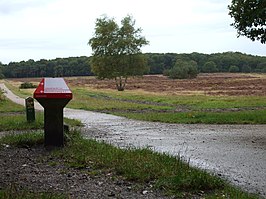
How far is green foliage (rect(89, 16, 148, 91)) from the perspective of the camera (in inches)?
2109

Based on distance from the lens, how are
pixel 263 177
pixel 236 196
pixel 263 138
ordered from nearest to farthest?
pixel 236 196, pixel 263 177, pixel 263 138

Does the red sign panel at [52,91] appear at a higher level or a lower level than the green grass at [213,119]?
higher

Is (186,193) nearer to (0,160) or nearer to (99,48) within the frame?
(0,160)

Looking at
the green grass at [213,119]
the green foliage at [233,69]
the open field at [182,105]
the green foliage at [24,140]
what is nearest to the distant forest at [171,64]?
the green foliage at [233,69]

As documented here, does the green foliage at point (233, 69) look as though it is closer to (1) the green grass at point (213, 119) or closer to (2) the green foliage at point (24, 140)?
(1) the green grass at point (213, 119)

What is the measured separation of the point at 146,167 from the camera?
671cm

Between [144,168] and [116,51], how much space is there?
47.9 metres

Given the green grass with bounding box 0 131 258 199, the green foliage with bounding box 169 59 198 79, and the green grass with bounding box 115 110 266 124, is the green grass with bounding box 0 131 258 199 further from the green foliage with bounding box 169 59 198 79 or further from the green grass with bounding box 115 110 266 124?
the green foliage with bounding box 169 59 198 79

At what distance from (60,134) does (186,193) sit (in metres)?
4.24

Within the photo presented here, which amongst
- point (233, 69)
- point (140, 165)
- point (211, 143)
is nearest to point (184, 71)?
point (233, 69)

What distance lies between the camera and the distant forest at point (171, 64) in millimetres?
124500

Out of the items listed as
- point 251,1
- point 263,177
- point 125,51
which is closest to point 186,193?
point 263,177

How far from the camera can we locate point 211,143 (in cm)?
1023

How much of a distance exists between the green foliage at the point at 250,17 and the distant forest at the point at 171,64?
10756 centimetres
